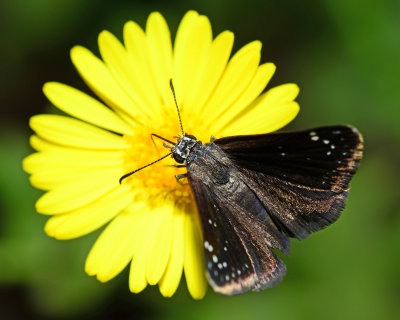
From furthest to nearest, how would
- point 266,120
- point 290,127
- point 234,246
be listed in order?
point 290,127 < point 266,120 < point 234,246

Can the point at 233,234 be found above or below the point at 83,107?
below

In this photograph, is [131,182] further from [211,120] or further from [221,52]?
[221,52]

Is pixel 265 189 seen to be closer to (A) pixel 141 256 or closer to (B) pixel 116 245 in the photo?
(A) pixel 141 256

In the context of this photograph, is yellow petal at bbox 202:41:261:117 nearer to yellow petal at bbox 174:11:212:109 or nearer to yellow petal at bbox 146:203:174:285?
yellow petal at bbox 174:11:212:109

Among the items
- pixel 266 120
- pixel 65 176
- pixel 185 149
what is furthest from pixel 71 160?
pixel 266 120

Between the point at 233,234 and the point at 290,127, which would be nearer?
the point at 233,234

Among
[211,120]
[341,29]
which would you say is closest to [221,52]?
[211,120]

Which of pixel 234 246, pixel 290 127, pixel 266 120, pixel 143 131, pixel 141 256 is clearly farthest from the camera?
pixel 290 127
